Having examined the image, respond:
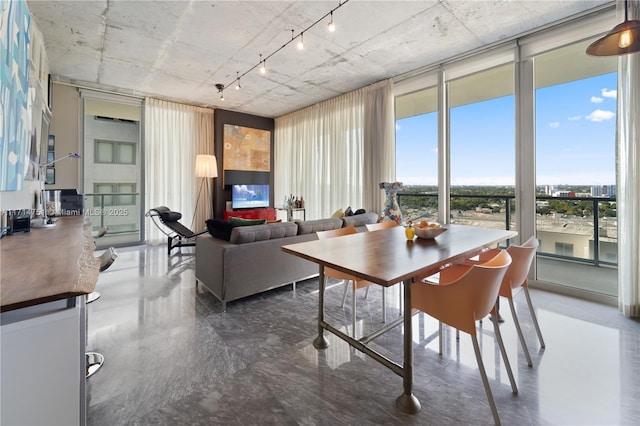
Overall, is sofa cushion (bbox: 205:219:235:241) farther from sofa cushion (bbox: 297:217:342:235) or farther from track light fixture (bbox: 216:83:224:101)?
track light fixture (bbox: 216:83:224:101)

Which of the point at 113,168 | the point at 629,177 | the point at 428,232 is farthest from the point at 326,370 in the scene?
the point at 113,168

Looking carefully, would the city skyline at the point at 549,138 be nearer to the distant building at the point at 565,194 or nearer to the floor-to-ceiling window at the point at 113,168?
the distant building at the point at 565,194

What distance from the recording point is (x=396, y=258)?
1630 mm

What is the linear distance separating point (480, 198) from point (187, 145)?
5.74 meters

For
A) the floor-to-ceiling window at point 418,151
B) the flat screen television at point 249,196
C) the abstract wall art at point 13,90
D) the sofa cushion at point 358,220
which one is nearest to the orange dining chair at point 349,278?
the sofa cushion at point 358,220

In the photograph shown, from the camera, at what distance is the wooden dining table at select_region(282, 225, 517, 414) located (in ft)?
4.69

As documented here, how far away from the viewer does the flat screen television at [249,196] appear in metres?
6.51

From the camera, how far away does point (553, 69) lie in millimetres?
3268

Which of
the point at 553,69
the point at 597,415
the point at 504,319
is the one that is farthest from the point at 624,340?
the point at 553,69

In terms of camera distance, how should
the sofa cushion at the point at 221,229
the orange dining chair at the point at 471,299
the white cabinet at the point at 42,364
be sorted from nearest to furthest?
the white cabinet at the point at 42,364 → the orange dining chair at the point at 471,299 → the sofa cushion at the point at 221,229

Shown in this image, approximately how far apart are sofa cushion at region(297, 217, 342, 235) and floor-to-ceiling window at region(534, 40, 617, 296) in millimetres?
2408

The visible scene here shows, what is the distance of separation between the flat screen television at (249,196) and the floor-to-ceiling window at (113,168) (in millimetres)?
1871

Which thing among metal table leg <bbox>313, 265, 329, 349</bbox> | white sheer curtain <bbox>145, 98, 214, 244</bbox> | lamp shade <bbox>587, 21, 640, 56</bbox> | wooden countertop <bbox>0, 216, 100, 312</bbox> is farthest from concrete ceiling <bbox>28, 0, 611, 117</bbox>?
metal table leg <bbox>313, 265, 329, 349</bbox>

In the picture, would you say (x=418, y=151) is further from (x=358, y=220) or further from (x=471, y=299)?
(x=471, y=299)
